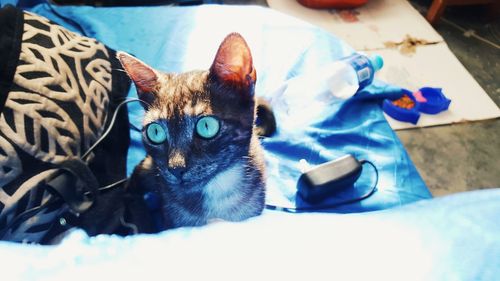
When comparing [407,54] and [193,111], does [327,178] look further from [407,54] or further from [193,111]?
[407,54]

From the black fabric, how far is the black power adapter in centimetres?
46

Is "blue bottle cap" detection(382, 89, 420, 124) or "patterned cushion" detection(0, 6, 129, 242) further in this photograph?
"blue bottle cap" detection(382, 89, 420, 124)

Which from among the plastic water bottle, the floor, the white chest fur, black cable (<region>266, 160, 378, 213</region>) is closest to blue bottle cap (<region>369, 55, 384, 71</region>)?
the plastic water bottle

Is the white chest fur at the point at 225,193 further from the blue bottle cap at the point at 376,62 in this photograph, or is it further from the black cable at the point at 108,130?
the blue bottle cap at the point at 376,62

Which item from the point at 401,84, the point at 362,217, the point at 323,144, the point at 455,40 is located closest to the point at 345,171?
the point at 323,144

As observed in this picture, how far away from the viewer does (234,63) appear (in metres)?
0.40

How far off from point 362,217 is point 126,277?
252mm

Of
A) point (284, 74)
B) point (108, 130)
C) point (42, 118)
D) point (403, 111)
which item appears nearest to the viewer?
point (42, 118)

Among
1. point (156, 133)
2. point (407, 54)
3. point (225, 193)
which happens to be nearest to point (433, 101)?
point (407, 54)

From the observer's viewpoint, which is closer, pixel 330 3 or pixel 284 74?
pixel 284 74

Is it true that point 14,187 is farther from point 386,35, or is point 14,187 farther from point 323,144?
point 386,35

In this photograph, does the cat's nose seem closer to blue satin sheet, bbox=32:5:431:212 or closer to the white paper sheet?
blue satin sheet, bbox=32:5:431:212

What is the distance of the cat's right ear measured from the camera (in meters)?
0.42

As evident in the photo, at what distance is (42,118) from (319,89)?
50cm
